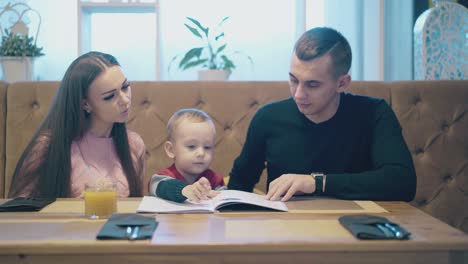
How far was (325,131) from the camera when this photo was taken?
6.58ft

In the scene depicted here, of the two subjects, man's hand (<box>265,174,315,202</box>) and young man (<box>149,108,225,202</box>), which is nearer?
man's hand (<box>265,174,315,202</box>)

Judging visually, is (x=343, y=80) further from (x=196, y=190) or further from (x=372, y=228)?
(x=372, y=228)

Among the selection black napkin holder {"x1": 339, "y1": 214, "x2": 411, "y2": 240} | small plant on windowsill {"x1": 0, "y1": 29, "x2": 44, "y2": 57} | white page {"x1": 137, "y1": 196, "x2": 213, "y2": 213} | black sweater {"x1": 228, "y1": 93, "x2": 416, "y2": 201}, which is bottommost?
white page {"x1": 137, "y1": 196, "x2": 213, "y2": 213}

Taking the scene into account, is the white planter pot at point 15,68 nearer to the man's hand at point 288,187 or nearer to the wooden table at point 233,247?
the man's hand at point 288,187

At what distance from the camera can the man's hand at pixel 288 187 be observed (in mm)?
1596

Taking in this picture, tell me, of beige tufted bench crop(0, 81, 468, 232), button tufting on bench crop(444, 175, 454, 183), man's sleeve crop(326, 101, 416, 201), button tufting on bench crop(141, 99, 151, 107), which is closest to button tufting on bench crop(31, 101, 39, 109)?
beige tufted bench crop(0, 81, 468, 232)

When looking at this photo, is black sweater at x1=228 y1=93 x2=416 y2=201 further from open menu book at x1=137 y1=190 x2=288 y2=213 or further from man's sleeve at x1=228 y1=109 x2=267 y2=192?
open menu book at x1=137 y1=190 x2=288 y2=213

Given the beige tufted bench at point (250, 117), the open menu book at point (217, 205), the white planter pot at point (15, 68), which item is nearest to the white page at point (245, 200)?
the open menu book at point (217, 205)

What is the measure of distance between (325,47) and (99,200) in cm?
93

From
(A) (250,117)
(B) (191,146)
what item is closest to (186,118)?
(B) (191,146)

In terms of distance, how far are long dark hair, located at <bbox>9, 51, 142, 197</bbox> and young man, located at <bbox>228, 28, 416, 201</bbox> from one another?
422 mm

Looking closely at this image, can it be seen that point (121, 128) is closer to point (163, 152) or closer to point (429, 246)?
point (163, 152)

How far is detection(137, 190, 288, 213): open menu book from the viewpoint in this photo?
1422 millimetres

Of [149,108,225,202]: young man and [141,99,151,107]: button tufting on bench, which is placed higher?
[141,99,151,107]: button tufting on bench
